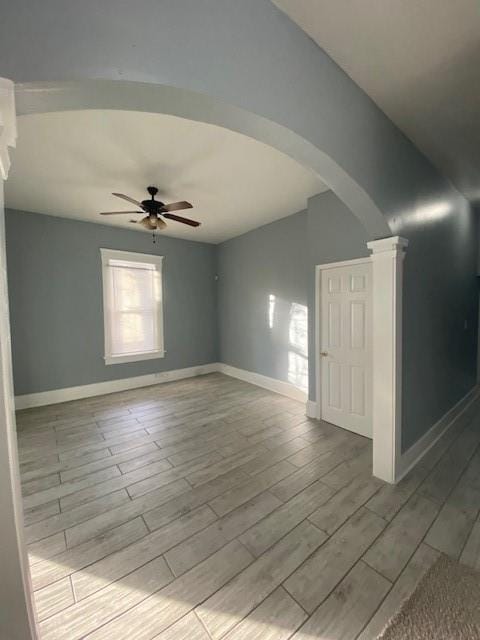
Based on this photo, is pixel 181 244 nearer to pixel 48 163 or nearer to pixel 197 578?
pixel 48 163

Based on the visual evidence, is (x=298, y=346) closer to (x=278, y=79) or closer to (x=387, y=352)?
(x=387, y=352)

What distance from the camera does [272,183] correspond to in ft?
9.41

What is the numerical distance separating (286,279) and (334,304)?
120 centimetres

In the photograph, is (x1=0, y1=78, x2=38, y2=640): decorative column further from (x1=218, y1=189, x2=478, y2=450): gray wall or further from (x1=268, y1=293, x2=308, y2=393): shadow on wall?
(x1=268, y1=293, x2=308, y2=393): shadow on wall

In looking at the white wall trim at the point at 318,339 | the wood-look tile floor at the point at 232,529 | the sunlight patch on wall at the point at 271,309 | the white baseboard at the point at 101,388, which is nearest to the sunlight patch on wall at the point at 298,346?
the sunlight patch on wall at the point at 271,309

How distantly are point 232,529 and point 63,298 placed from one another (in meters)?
3.97

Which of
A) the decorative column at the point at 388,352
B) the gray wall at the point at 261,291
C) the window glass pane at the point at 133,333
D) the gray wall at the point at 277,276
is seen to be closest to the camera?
the decorative column at the point at 388,352

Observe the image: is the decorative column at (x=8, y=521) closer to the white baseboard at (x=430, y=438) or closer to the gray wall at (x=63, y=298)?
the white baseboard at (x=430, y=438)

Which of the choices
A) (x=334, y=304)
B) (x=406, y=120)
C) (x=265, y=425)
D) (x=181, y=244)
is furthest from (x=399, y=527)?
(x=181, y=244)

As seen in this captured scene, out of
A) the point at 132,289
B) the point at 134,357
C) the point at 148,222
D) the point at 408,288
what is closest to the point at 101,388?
the point at 134,357

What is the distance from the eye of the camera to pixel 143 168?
2523 mm

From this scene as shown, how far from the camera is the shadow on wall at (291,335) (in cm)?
372

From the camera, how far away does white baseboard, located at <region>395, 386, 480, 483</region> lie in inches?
83.4

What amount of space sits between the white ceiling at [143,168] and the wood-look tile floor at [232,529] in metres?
2.81
